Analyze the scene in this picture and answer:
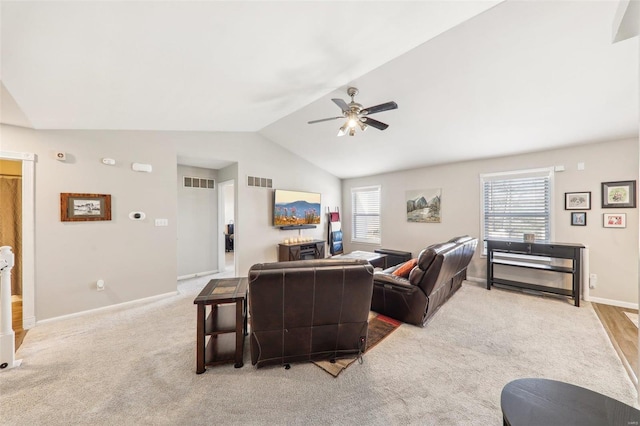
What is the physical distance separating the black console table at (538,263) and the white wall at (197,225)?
549cm

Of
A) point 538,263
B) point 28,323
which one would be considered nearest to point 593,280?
point 538,263

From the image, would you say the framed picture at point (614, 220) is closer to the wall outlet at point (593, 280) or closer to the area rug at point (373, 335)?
the wall outlet at point (593, 280)

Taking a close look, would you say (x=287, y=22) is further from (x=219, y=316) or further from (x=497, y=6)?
(x=219, y=316)

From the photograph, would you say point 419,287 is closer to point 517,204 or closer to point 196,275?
point 517,204

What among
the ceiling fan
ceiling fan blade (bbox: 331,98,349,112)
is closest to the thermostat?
the ceiling fan

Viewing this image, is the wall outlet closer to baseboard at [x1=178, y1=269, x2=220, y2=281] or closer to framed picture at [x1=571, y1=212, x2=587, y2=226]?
framed picture at [x1=571, y1=212, x2=587, y2=226]

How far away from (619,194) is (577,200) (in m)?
0.42

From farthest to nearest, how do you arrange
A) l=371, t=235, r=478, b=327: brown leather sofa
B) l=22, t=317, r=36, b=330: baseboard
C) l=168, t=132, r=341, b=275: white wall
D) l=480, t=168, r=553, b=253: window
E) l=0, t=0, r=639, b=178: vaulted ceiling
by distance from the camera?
l=168, t=132, r=341, b=275: white wall → l=480, t=168, r=553, b=253: window → l=22, t=317, r=36, b=330: baseboard → l=371, t=235, r=478, b=327: brown leather sofa → l=0, t=0, r=639, b=178: vaulted ceiling

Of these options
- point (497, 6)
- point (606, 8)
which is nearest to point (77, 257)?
point (497, 6)

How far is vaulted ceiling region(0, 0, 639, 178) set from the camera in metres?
1.61

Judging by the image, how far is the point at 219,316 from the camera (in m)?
2.49

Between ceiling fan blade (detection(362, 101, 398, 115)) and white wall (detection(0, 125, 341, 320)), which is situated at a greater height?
ceiling fan blade (detection(362, 101, 398, 115))

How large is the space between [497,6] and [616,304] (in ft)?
14.5

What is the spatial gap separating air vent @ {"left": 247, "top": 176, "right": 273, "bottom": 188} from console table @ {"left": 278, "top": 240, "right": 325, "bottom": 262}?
4.46ft
